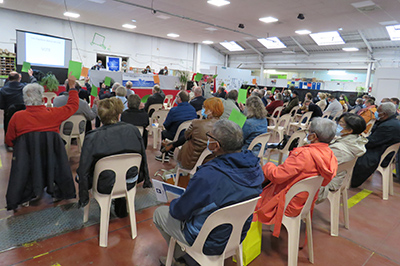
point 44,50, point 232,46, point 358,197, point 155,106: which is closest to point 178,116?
point 155,106

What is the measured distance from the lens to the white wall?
11266 millimetres

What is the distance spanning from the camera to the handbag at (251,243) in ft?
6.42

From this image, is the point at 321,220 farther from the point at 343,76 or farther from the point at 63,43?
the point at 343,76

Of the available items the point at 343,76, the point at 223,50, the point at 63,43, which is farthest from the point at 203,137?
the point at 223,50

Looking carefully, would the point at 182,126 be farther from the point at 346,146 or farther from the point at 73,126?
the point at 346,146

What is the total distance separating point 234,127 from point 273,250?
4.35 feet

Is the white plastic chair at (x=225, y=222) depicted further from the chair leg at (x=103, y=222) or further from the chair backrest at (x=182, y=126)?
the chair backrest at (x=182, y=126)

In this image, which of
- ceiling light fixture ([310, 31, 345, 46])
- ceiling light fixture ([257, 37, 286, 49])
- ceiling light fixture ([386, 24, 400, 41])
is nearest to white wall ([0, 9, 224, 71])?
ceiling light fixture ([257, 37, 286, 49])

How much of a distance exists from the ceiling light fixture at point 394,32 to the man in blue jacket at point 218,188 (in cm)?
1325

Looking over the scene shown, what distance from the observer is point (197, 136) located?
2777 mm

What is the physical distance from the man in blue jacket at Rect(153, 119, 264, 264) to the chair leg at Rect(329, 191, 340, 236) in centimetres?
140

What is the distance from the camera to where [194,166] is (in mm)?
2879

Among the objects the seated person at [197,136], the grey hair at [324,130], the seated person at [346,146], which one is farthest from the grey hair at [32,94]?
the seated person at [346,146]

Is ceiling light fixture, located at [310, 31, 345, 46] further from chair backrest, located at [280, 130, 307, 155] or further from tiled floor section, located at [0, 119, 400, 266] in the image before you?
tiled floor section, located at [0, 119, 400, 266]
